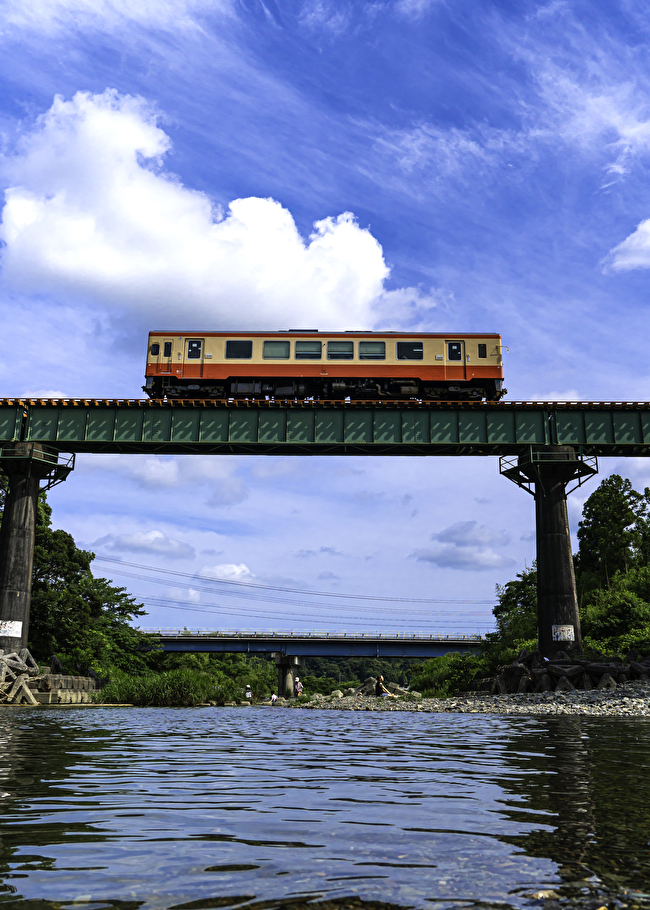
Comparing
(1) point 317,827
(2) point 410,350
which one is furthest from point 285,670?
(1) point 317,827

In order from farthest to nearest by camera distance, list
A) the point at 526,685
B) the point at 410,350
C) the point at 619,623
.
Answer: the point at 619,623
the point at 410,350
the point at 526,685

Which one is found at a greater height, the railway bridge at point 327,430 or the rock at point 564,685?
the railway bridge at point 327,430

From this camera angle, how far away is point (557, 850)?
14.6ft

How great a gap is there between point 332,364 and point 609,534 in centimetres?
3213

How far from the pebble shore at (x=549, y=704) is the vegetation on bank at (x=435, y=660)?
5889 mm

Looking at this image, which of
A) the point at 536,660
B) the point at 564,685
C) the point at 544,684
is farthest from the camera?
the point at 536,660

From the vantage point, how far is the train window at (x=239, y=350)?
118 ft

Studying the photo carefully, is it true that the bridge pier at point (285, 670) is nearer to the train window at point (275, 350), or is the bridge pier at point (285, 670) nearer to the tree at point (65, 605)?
the tree at point (65, 605)

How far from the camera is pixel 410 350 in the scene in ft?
116

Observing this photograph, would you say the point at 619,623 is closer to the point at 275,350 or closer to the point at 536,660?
the point at 536,660

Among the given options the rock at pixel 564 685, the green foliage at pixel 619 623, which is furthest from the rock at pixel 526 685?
the green foliage at pixel 619 623

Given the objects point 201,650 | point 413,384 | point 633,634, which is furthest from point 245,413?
point 201,650

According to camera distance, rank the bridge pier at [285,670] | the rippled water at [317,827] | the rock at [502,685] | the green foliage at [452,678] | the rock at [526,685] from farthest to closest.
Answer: the bridge pier at [285,670] → the green foliage at [452,678] → the rock at [502,685] → the rock at [526,685] → the rippled water at [317,827]

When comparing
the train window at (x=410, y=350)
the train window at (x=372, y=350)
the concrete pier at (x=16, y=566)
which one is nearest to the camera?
the concrete pier at (x=16, y=566)
